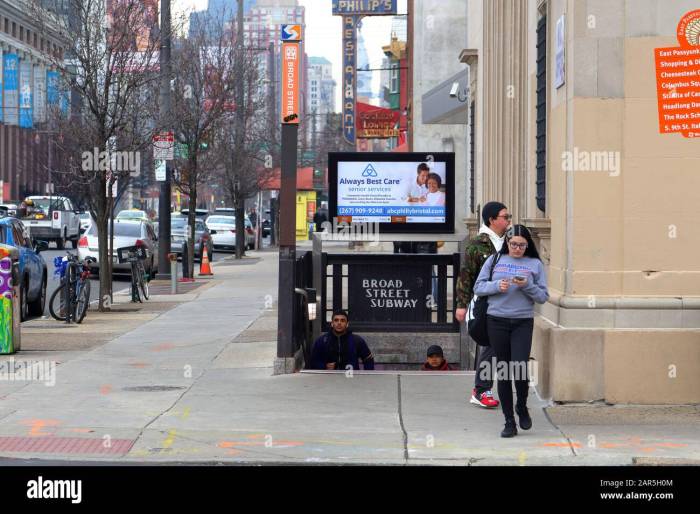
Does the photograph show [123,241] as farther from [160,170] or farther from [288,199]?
[288,199]

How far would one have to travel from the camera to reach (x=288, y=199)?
1329cm

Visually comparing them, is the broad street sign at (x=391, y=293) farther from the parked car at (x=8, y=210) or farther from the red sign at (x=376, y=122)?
the red sign at (x=376, y=122)

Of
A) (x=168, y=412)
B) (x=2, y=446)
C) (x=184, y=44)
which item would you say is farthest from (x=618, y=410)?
(x=184, y=44)

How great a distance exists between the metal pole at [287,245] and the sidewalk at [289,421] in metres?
→ 0.46

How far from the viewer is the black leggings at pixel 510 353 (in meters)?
9.70

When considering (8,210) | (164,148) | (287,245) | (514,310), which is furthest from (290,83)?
(8,210)

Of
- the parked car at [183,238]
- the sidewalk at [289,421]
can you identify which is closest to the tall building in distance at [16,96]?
the parked car at [183,238]

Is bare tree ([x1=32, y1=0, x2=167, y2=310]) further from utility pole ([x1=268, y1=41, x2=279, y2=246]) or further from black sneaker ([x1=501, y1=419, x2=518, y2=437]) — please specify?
utility pole ([x1=268, y1=41, x2=279, y2=246])

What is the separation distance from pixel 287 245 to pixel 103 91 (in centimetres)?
964

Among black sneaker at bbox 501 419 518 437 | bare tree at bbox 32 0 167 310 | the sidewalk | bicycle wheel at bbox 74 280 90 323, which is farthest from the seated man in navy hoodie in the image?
bare tree at bbox 32 0 167 310

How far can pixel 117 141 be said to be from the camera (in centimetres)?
2166

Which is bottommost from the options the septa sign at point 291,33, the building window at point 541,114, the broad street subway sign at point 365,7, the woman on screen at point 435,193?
the woman on screen at point 435,193

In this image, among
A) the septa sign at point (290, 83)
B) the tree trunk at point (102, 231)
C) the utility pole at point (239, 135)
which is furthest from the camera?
the utility pole at point (239, 135)
